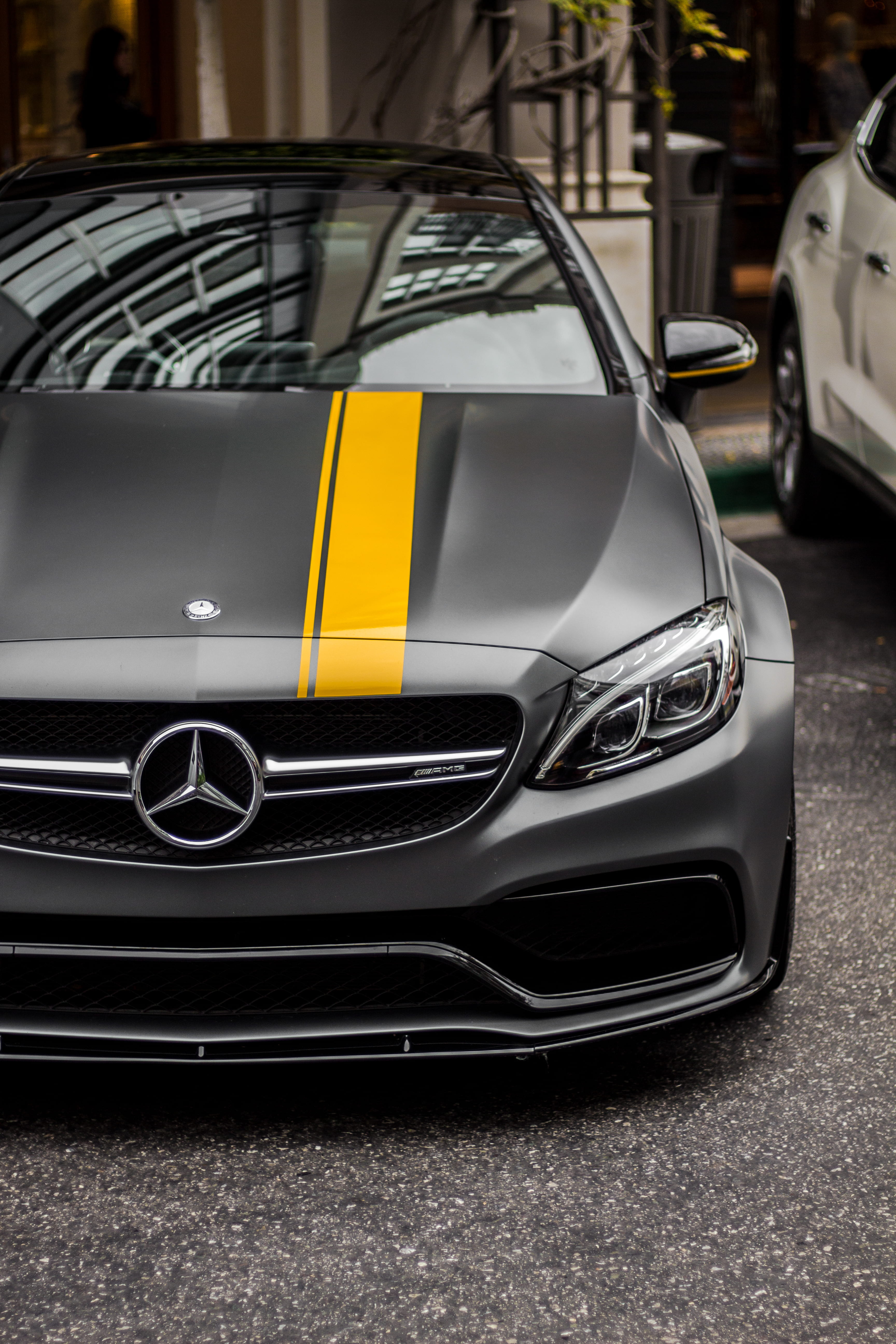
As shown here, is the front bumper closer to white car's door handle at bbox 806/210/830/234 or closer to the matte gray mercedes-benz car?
the matte gray mercedes-benz car

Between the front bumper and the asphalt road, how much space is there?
0.18 meters

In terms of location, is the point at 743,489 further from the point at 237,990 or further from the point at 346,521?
the point at 237,990

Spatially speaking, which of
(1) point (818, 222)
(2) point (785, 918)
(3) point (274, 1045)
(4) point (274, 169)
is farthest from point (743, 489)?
(3) point (274, 1045)

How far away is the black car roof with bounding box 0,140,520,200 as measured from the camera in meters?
3.82

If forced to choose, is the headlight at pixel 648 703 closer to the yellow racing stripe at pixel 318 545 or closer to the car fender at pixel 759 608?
the car fender at pixel 759 608

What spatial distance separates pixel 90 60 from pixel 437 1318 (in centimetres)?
781

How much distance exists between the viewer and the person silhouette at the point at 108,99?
860 centimetres

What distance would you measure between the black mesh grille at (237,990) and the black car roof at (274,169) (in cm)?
201

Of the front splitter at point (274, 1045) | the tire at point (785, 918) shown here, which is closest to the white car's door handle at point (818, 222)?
the tire at point (785, 918)

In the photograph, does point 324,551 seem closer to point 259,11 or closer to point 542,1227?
point 542,1227

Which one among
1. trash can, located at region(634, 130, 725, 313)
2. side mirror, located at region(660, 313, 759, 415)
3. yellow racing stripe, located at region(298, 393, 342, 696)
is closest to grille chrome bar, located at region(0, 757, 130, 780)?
yellow racing stripe, located at region(298, 393, 342, 696)

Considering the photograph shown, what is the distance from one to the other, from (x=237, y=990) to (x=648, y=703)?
736 mm

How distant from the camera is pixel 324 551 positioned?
2.65m

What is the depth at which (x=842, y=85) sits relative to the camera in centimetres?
1071
